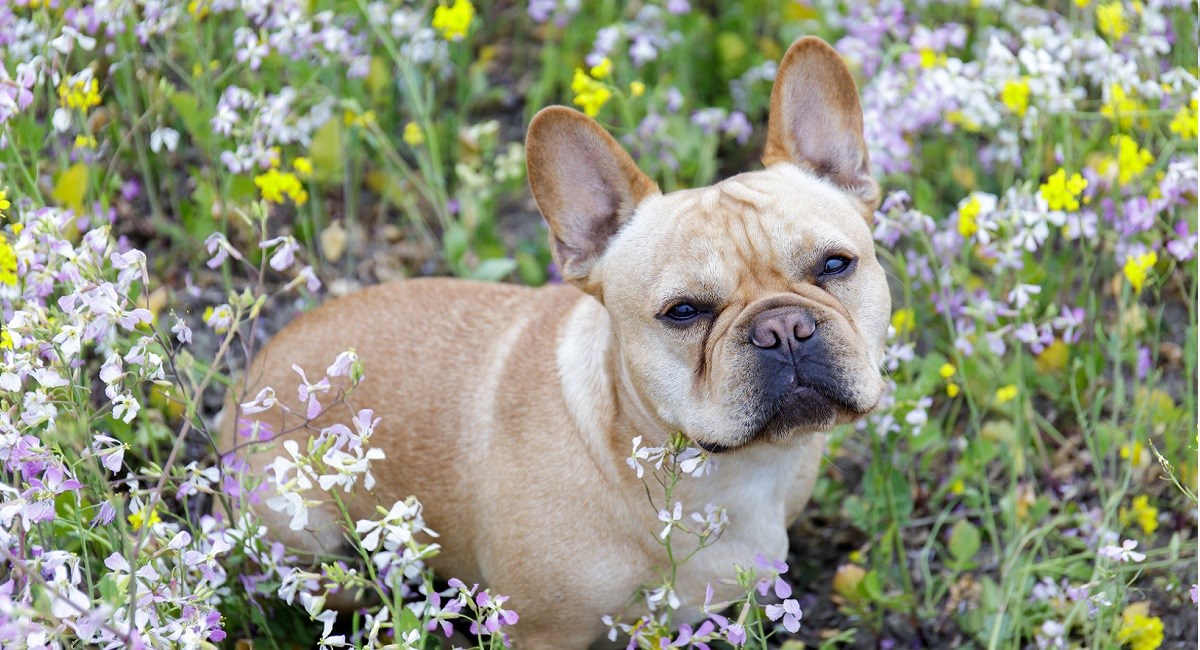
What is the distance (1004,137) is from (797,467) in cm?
190

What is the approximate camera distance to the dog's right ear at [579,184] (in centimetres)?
333

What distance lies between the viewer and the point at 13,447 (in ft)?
8.75

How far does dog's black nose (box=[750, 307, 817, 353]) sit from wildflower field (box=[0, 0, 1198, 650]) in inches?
13.5

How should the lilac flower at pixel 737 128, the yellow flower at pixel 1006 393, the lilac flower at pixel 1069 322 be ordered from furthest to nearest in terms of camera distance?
the lilac flower at pixel 737 128, the yellow flower at pixel 1006 393, the lilac flower at pixel 1069 322

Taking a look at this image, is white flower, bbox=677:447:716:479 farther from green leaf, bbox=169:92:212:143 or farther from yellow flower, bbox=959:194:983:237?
green leaf, bbox=169:92:212:143

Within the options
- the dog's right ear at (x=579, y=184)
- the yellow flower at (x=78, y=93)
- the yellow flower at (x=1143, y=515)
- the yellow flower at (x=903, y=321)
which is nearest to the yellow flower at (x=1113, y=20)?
the yellow flower at (x=903, y=321)

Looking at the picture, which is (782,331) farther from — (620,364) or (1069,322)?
(1069,322)

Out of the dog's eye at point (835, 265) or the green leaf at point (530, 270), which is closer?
the dog's eye at point (835, 265)

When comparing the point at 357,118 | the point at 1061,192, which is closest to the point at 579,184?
the point at 1061,192

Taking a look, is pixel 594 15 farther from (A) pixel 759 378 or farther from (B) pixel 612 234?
(A) pixel 759 378

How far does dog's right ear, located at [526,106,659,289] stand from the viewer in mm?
3330

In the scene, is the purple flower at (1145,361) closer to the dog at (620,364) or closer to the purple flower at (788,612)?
the dog at (620,364)

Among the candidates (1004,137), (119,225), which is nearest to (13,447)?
(119,225)

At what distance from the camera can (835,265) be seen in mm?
3225
